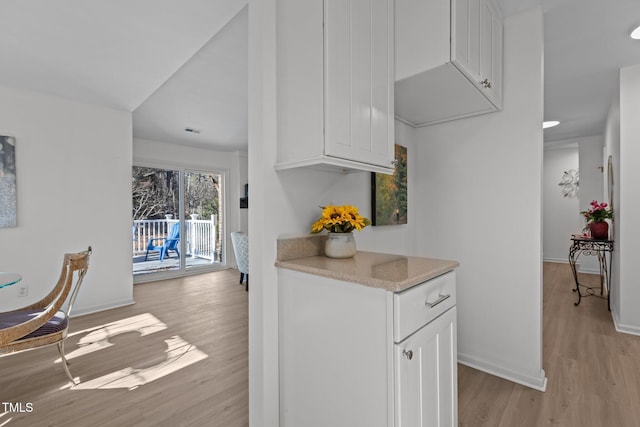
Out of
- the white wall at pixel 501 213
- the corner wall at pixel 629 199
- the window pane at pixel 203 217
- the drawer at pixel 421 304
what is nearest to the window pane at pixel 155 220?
the window pane at pixel 203 217

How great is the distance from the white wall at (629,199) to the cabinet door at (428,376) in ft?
8.94

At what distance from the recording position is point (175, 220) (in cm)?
573

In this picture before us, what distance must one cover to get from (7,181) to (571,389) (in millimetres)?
5030

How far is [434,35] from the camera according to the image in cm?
154

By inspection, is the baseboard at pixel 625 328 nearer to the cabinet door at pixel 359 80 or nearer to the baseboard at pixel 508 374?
the baseboard at pixel 508 374

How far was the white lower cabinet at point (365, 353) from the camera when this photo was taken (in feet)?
3.64

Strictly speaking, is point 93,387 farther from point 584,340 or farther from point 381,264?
point 584,340

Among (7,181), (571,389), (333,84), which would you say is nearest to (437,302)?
(333,84)

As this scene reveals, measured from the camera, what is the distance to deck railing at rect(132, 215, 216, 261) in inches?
213

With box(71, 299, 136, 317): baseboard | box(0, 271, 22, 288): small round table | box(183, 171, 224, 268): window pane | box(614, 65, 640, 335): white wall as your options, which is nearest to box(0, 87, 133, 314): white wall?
box(71, 299, 136, 317): baseboard

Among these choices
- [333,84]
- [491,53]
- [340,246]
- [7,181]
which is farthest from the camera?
[7,181]

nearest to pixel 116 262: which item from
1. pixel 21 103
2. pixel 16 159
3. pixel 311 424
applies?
pixel 16 159

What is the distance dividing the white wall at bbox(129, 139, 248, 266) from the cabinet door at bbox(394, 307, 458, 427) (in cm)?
537

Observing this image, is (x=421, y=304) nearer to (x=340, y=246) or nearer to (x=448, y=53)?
(x=340, y=246)
